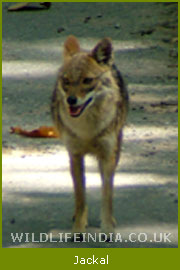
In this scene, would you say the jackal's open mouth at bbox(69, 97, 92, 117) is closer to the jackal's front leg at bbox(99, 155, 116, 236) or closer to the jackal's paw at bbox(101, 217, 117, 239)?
the jackal's front leg at bbox(99, 155, 116, 236)

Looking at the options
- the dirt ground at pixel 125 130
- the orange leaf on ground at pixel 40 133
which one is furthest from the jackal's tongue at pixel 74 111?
the orange leaf on ground at pixel 40 133

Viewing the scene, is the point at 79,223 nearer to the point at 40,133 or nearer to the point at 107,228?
the point at 107,228

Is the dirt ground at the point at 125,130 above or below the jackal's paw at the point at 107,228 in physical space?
below

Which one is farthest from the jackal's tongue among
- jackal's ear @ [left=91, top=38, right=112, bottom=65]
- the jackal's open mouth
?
jackal's ear @ [left=91, top=38, right=112, bottom=65]

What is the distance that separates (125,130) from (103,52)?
315 cm

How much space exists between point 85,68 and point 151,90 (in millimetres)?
5051

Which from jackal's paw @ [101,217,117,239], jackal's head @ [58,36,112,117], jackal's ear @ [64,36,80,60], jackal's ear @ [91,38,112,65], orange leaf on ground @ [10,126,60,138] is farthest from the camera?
orange leaf on ground @ [10,126,60,138]

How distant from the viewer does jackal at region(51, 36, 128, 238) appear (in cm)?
650

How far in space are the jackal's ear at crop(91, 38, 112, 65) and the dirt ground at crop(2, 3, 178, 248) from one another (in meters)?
1.42

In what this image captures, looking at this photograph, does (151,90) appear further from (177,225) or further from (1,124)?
(177,225)

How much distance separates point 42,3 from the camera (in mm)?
15758

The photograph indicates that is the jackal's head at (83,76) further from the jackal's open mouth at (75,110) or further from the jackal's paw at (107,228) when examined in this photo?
the jackal's paw at (107,228)

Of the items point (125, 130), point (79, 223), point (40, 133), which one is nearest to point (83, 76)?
point (79, 223)

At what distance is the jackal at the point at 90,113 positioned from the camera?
6.50 meters
